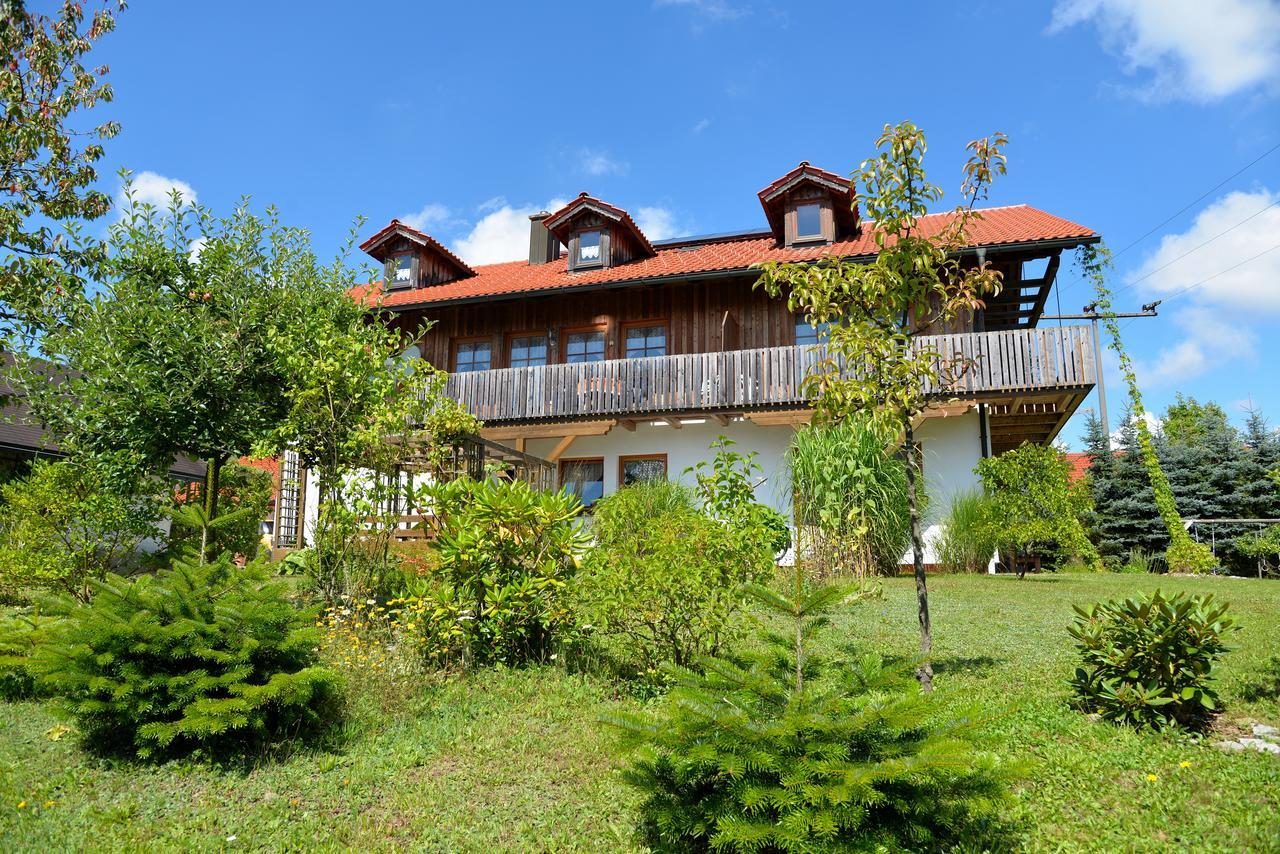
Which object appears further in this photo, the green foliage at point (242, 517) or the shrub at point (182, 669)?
the green foliage at point (242, 517)

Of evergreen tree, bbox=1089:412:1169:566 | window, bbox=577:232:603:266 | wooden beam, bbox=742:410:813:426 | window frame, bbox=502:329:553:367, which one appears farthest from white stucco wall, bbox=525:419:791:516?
evergreen tree, bbox=1089:412:1169:566

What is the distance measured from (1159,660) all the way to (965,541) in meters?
9.17

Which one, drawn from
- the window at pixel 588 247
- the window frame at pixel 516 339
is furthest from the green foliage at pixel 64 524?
the window at pixel 588 247

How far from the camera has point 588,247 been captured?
18.3 meters

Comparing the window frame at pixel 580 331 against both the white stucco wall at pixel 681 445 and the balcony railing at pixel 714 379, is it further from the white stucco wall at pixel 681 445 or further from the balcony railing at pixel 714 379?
the white stucco wall at pixel 681 445

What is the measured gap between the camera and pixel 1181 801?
3516mm

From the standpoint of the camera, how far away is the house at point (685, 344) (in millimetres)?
14125

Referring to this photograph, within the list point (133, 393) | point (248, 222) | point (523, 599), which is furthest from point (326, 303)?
point (523, 599)

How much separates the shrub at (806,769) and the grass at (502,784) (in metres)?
0.26

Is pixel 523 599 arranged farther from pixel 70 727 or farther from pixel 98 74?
pixel 98 74

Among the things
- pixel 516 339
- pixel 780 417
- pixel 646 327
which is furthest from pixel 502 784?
pixel 516 339

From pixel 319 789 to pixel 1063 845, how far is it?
3.37 metres

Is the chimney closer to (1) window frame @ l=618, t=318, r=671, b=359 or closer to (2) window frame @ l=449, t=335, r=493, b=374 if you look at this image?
(2) window frame @ l=449, t=335, r=493, b=374

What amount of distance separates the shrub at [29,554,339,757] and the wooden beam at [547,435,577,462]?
12002 mm
